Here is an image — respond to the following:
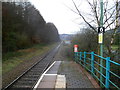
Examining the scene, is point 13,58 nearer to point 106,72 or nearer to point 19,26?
point 19,26

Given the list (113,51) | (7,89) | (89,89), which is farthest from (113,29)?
(7,89)

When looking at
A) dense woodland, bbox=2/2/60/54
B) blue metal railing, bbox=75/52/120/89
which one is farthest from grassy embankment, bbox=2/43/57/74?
blue metal railing, bbox=75/52/120/89

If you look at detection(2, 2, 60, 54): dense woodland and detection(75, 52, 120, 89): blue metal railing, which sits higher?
detection(2, 2, 60, 54): dense woodland

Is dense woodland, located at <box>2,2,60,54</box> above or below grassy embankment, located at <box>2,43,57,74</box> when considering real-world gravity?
above

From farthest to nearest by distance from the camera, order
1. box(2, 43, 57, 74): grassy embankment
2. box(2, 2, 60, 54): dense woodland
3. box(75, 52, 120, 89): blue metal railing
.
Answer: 1. box(2, 2, 60, 54): dense woodland
2. box(2, 43, 57, 74): grassy embankment
3. box(75, 52, 120, 89): blue metal railing

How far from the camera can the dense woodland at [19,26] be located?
71.5 feet

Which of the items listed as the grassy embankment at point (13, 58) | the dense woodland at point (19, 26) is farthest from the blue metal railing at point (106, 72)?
the dense woodland at point (19, 26)

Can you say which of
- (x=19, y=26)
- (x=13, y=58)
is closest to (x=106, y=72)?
(x=13, y=58)

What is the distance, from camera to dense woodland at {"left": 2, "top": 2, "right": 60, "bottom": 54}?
71.5ft

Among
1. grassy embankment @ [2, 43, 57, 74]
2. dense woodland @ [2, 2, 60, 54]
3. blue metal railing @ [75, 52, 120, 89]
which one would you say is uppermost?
dense woodland @ [2, 2, 60, 54]

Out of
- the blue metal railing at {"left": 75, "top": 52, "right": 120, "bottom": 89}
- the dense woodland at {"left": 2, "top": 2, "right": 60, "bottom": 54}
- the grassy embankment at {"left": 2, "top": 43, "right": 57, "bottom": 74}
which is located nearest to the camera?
the blue metal railing at {"left": 75, "top": 52, "right": 120, "bottom": 89}

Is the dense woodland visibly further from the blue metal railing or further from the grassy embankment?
the blue metal railing

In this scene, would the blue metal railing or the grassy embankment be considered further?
the grassy embankment

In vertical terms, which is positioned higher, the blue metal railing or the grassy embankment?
the blue metal railing
